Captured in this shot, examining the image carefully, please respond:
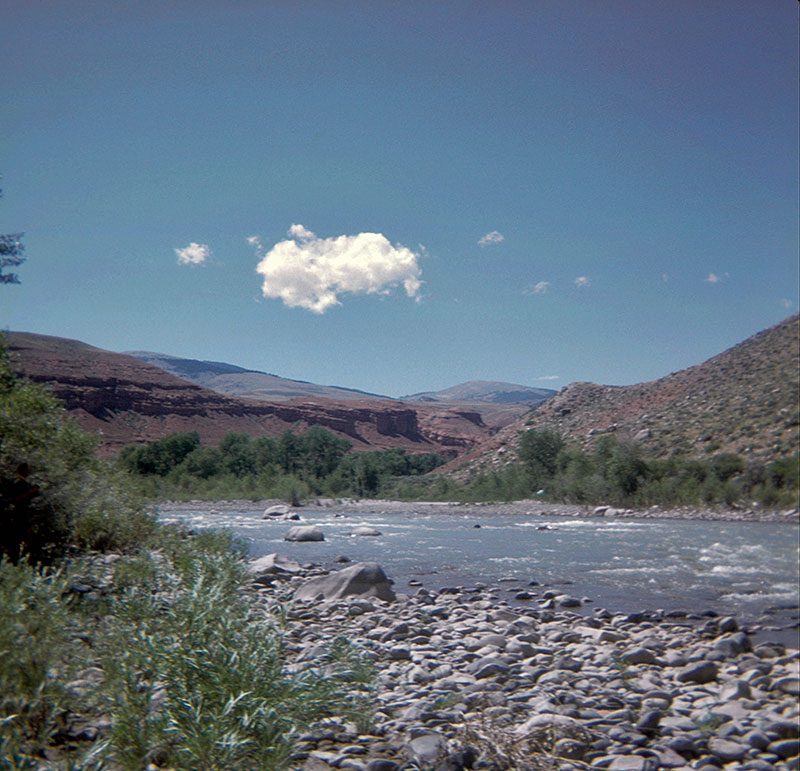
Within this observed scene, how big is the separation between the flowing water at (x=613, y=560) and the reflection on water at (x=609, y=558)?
0.06 feet

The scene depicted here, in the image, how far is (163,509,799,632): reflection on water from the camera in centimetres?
948

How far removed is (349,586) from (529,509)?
92.6 feet

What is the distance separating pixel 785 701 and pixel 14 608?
538 cm

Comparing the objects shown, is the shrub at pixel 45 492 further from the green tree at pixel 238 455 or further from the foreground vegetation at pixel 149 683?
the green tree at pixel 238 455

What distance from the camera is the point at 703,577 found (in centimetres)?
1101

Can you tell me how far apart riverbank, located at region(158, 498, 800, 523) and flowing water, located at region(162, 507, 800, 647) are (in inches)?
54.1

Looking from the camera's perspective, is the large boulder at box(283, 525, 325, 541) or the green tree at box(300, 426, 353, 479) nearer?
the large boulder at box(283, 525, 325, 541)

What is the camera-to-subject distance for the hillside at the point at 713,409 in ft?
86.1

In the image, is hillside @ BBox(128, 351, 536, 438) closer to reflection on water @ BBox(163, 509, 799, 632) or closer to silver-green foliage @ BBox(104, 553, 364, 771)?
reflection on water @ BBox(163, 509, 799, 632)

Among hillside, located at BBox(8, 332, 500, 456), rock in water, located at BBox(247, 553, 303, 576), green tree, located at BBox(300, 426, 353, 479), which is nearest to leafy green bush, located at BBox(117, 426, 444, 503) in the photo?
green tree, located at BBox(300, 426, 353, 479)

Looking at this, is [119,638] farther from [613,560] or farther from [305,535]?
[305,535]

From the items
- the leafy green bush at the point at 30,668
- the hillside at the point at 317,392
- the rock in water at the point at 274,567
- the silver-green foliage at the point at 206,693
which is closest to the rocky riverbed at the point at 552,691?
the silver-green foliage at the point at 206,693

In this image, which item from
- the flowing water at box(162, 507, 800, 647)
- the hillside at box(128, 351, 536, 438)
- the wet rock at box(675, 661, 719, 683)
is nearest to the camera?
the wet rock at box(675, 661, 719, 683)

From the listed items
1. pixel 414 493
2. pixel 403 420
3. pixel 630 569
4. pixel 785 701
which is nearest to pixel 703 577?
pixel 630 569
